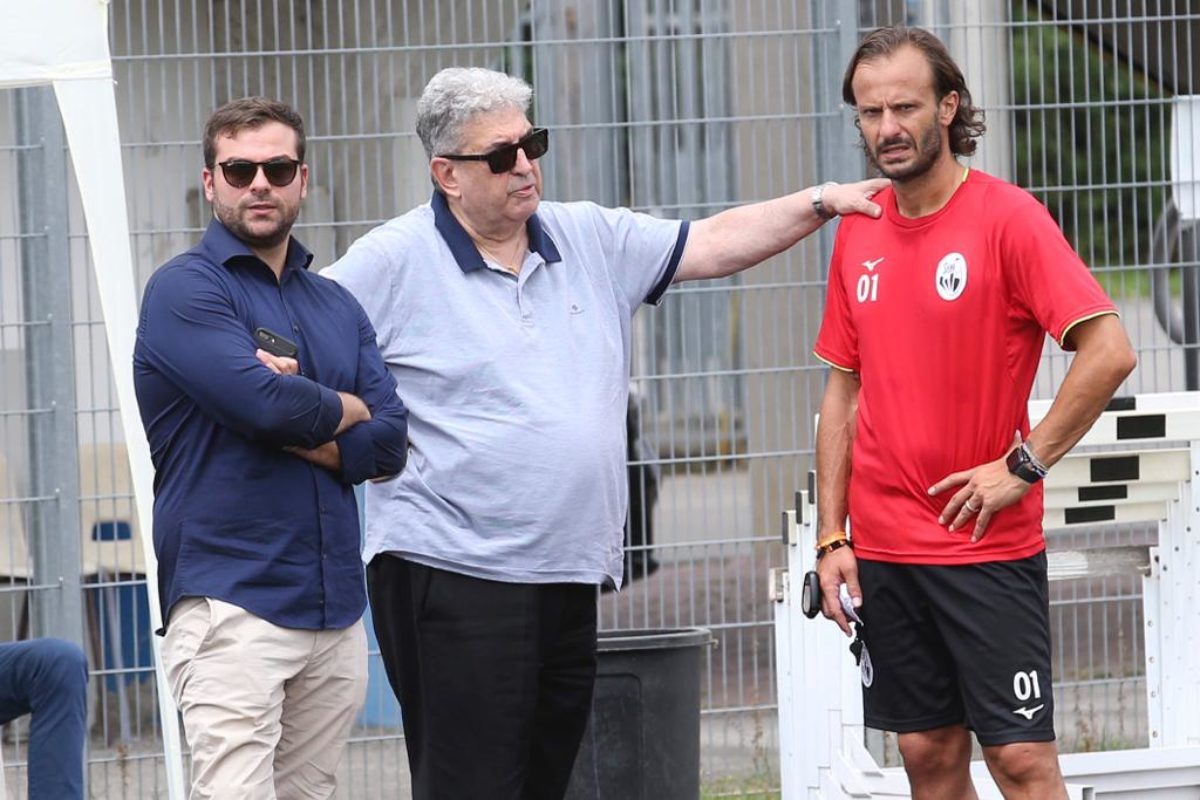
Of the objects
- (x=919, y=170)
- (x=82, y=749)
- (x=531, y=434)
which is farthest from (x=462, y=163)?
(x=82, y=749)

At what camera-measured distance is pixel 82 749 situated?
505cm

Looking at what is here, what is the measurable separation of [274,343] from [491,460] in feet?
1.63

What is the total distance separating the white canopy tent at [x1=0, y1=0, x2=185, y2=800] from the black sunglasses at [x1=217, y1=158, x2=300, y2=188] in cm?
85

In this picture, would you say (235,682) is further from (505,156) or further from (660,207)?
(660,207)

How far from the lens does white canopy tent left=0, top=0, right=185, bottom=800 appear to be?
4426 millimetres

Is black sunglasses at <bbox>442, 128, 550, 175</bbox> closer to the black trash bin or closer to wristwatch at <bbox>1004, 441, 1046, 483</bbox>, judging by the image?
wristwatch at <bbox>1004, 441, 1046, 483</bbox>

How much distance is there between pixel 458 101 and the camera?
13.2ft

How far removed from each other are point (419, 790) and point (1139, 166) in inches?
143

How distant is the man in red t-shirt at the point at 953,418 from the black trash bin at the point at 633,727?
4.13 feet

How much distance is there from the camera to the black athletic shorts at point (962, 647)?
152 inches

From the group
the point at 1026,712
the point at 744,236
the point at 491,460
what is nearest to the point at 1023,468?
the point at 1026,712

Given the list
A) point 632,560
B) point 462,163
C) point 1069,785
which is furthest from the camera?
point 632,560

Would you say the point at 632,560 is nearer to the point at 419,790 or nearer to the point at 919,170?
the point at 419,790

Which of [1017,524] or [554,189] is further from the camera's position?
[554,189]
